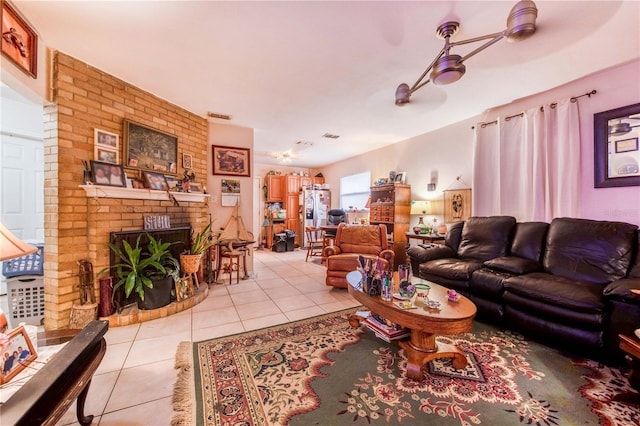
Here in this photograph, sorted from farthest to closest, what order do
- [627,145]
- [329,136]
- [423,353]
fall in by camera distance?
1. [329,136]
2. [627,145]
3. [423,353]

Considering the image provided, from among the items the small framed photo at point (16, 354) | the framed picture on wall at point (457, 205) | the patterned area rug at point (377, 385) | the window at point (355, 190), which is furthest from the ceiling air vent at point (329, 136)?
the small framed photo at point (16, 354)

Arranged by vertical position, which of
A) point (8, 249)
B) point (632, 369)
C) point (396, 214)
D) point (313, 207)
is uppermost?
point (313, 207)

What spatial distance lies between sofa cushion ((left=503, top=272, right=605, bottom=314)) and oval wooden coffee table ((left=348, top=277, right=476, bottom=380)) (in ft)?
2.39

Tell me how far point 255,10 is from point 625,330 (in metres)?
3.37

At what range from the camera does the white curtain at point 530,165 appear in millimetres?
2762

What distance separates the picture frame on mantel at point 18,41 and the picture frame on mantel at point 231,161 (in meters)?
2.14

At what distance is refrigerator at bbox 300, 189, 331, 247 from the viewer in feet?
23.4

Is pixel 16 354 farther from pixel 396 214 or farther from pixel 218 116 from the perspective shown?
pixel 396 214

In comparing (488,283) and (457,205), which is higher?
(457,205)

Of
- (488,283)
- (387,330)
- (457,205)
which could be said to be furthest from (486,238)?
(387,330)

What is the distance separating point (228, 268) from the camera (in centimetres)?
395

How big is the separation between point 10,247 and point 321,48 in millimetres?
2330

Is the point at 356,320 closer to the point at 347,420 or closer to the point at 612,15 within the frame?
the point at 347,420

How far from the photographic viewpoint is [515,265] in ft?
8.17
